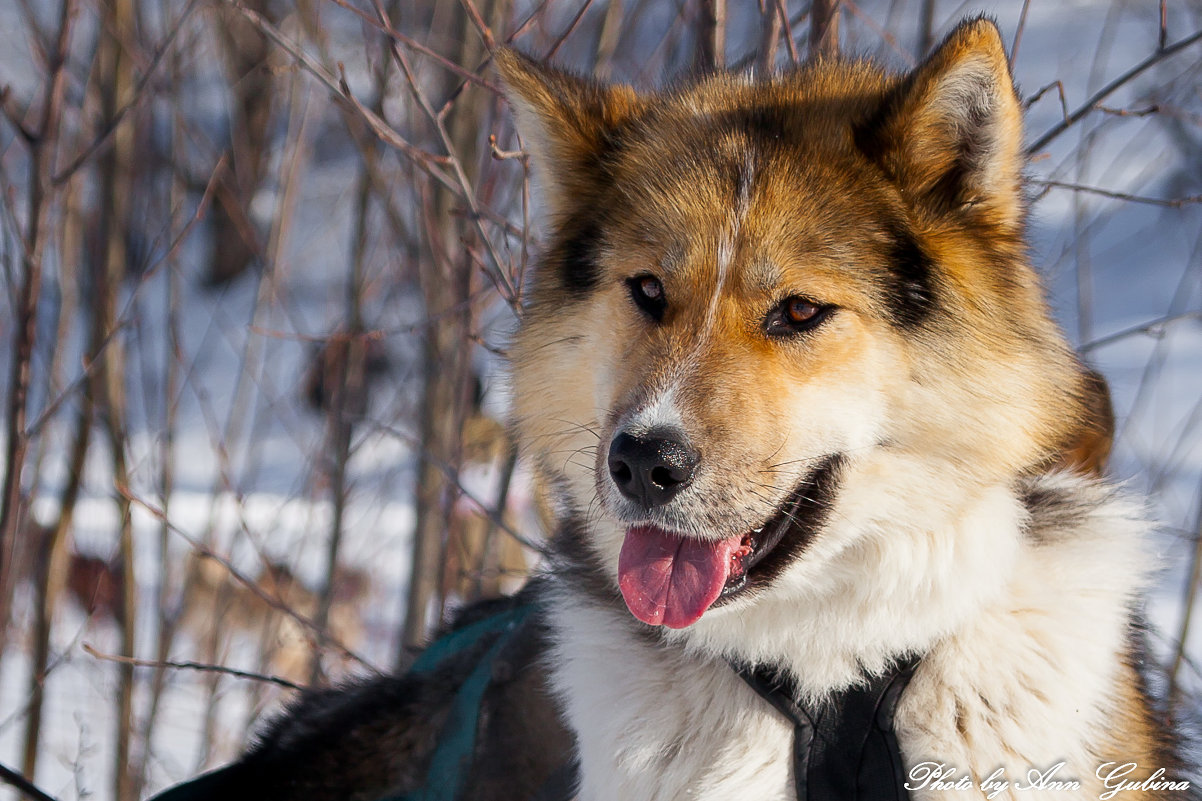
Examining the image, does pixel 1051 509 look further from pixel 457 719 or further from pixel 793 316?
pixel 457 719

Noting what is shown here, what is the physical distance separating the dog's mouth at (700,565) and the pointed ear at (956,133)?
25.3 inches

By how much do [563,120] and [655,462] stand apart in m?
0.97

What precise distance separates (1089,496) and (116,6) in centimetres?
377

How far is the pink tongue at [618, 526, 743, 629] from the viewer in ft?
6.90

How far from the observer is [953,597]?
2115 mm

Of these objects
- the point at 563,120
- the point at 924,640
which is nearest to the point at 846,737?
the point at 924,640

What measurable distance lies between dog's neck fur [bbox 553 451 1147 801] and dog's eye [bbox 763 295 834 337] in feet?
0.98

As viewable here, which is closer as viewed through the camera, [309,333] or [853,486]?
[853,486]

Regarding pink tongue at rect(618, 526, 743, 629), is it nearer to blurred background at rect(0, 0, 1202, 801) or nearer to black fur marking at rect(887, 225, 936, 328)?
black fur marking at rect(887, 225, 936, 328)

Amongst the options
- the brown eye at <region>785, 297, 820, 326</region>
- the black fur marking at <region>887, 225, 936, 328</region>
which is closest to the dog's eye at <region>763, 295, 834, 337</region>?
the brown eye at <region>785, 297, 820, 326</region>

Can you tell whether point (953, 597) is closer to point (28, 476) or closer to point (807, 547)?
point (807, 547)

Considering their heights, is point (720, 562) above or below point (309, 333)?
below

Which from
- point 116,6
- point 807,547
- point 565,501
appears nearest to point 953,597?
point 807,547

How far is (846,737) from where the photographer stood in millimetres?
2088
